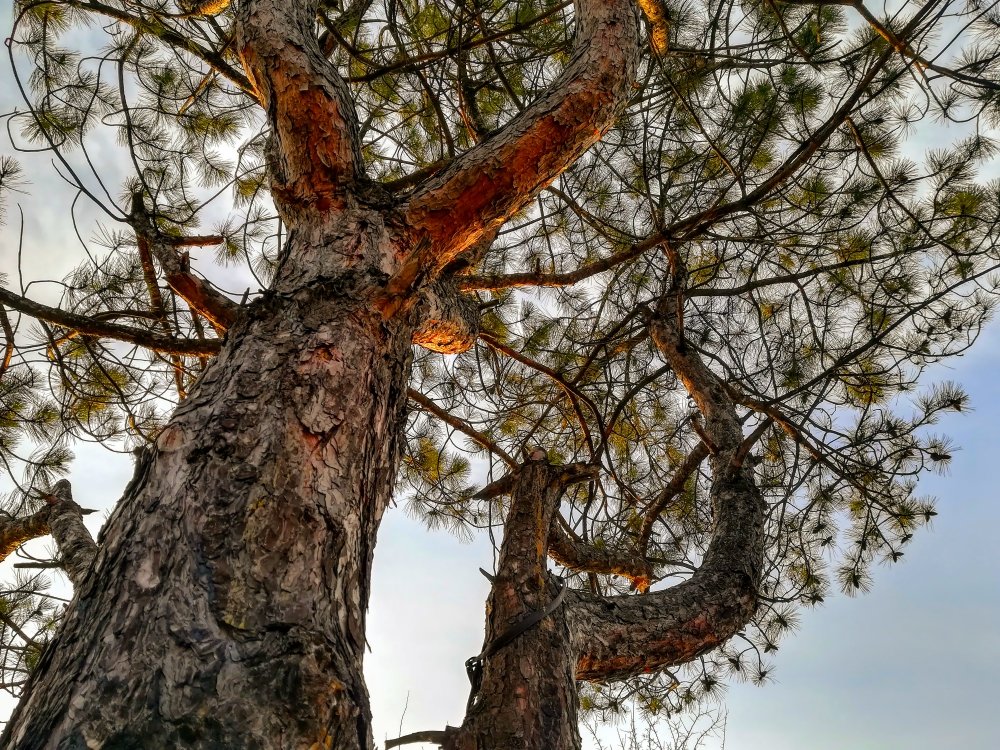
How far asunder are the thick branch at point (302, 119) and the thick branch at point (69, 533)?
870 millimetres

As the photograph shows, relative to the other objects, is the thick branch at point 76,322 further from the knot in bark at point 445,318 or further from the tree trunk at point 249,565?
the tree trunk at point 249,565

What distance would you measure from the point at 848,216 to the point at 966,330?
0.68 m

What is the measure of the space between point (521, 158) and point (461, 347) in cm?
56

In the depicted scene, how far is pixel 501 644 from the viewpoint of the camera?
1.24 metres

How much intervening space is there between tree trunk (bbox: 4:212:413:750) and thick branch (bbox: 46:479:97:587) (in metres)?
0.67

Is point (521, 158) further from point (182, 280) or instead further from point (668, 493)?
point (668, 493)

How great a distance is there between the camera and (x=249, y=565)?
0.81 metres

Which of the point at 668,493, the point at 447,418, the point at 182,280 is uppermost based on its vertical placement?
the point at 447,418

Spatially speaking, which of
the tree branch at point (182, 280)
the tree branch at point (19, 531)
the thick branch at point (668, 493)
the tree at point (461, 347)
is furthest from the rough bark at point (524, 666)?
the tree branch at point (19, 531)

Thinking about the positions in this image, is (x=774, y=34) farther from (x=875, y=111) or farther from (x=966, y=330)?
(x=966, y=330)

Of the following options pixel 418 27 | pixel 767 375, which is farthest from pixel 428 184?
pixel 767 375

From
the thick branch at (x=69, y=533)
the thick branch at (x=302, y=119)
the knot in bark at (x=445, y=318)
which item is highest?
the thick branch at (x=302, y=119)

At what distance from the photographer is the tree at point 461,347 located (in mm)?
804

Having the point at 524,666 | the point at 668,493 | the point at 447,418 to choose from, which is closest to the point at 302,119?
the point at 524,666
